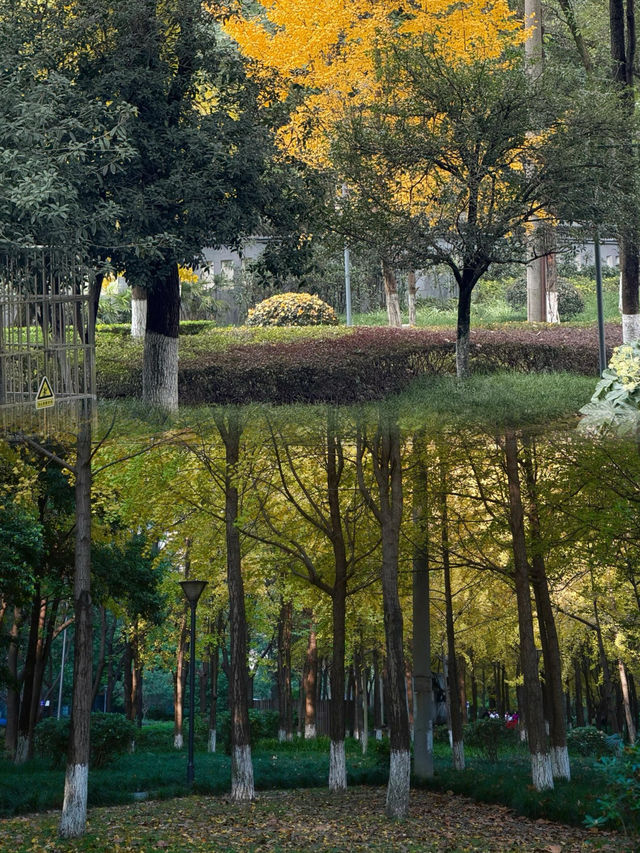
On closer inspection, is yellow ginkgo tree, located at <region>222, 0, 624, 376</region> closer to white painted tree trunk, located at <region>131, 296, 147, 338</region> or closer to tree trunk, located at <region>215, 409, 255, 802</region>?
tree trunk, located at <region>215, 409, 255, 802</region>

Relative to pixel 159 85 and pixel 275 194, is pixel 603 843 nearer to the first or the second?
pixel 275 194

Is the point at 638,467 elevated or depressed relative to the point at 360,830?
elevated

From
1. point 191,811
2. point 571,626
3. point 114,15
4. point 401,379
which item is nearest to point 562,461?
point 401,379

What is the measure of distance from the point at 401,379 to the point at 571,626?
19.0 m

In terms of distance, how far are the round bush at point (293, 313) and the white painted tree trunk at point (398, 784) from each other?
12.5 metres

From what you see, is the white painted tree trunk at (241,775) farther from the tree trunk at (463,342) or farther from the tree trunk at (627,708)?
the tree trunk at (627,708)

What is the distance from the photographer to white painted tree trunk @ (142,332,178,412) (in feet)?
55.9

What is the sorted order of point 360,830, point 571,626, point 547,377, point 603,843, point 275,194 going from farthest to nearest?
point 571,626 < point 547,377 < point 275,194 < point 360,830 < point 603,843

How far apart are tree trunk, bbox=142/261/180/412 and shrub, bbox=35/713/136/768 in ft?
28.5

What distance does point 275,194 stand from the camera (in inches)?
691

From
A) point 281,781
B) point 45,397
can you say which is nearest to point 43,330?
point 45,397

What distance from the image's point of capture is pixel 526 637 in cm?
1816

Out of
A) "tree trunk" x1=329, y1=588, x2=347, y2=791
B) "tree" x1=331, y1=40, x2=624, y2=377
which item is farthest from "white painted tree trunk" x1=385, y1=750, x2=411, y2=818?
"tree" x1=331, y1=40, x2=624, y2=377

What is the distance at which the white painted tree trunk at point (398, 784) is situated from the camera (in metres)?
15.6
